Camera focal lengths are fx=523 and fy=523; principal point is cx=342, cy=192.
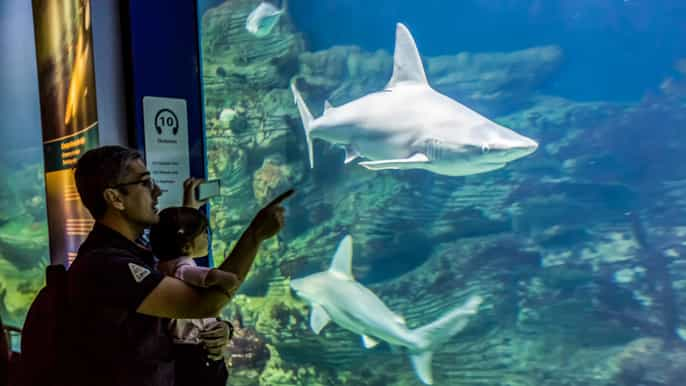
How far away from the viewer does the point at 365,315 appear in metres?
3.67

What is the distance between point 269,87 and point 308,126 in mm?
1541

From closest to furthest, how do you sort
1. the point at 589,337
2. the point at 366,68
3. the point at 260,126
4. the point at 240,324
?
the point at 589,337 → the point at 240,324 → the point at 260,126 → the point at 366,68

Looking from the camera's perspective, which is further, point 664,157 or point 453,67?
point 453,67

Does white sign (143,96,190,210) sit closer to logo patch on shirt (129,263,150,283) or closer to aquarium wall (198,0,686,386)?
aquarium wall (198,0,686,386)

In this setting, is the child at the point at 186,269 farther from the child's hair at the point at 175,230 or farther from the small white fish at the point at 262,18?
the small white fish at the point at 262,18

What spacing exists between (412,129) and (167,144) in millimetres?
1643

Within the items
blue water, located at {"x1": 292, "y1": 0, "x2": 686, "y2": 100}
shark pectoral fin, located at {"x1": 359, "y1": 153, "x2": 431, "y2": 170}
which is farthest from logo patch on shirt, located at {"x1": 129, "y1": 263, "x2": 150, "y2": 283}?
blue water, located at {"x1": 292, "y1": 0, "x2": 686, "y2": 100}

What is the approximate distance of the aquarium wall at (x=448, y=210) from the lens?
3926 millimetres

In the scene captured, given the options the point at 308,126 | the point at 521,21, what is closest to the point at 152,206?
the point at 308,126

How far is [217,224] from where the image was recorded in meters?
4.69

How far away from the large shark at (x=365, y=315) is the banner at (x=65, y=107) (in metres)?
1.73

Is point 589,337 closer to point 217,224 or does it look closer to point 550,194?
point 550,194

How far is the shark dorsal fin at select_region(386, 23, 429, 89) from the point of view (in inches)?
148

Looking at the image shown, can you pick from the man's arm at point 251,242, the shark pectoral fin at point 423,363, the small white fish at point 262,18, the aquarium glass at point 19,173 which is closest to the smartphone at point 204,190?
the man's arm at point 251,242
